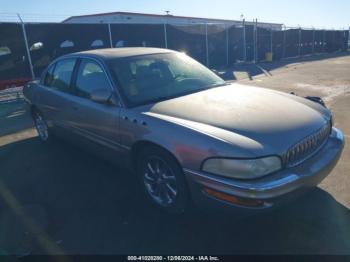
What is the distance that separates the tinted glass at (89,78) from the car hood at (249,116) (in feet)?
2.75

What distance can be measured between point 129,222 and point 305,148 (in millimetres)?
1840

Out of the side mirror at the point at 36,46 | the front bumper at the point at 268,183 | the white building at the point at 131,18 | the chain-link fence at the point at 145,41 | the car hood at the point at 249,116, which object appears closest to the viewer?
the front bumper at the point at 268,183

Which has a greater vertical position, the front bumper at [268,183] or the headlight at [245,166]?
the headlight at [245,166]

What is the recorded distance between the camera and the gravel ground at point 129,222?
279 centimetres

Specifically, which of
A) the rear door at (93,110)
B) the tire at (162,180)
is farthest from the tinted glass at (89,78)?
the tire at (162,180)

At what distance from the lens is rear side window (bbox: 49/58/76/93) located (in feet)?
14.5

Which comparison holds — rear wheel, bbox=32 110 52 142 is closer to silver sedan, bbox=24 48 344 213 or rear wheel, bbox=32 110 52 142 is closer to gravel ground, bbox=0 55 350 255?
silver sedan, bbox=24 48 344 213

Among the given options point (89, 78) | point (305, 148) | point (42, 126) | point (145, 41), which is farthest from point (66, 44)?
point (305, 148)

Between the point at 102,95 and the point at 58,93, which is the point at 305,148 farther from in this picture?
the point at 58,93

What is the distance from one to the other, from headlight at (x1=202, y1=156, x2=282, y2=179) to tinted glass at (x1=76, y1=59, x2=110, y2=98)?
1.75m

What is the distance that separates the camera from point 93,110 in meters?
3.79

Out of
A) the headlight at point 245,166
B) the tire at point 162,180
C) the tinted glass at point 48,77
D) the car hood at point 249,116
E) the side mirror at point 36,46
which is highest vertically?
the side mirror at point 36,46

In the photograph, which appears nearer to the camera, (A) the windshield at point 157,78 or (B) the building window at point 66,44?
(A) the windshield at point 157,78

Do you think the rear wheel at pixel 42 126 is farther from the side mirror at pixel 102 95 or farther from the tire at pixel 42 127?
the side mirror at pixel 102 95
